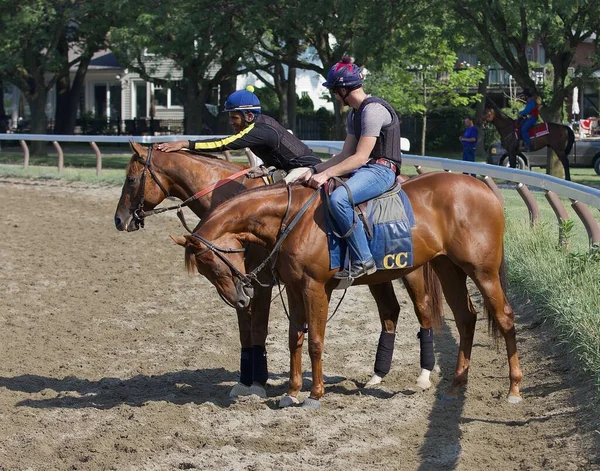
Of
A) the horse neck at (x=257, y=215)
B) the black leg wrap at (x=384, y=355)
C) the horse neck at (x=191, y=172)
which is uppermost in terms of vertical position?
the horse neck at (x=191, y=172)

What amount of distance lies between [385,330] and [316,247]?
1.11 m

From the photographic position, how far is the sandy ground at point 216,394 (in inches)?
229

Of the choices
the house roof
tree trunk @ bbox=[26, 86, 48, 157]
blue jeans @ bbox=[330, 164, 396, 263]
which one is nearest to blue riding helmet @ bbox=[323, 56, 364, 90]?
blue jeans @ bbox=[330, 164, 396, 263]

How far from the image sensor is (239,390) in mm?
7309

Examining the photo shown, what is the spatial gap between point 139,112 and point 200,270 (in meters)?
47.3

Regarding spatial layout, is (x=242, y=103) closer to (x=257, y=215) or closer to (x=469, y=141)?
(x=257, y=215)

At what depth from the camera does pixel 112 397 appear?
726 centimetres

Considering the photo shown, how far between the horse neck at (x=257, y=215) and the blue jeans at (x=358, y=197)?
0.28 m

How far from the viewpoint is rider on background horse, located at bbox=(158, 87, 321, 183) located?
7.29 metres

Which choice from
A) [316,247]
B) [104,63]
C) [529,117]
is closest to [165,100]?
[104,63]

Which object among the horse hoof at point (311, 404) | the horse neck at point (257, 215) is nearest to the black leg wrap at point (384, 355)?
the horse hoof at point (311, 404)

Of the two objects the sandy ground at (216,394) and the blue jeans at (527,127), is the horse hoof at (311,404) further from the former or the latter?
the blue jeans at (527,127)

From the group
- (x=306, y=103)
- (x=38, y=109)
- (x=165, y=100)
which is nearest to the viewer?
(x=38, y=109)

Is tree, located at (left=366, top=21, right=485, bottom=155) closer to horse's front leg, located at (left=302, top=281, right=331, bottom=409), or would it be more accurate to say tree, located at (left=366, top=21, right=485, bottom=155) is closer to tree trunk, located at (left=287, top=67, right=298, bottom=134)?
tree trunk, located at (left=287, top=67, right=298, bottom=134)
